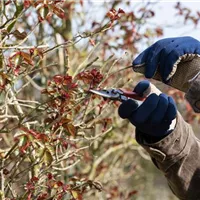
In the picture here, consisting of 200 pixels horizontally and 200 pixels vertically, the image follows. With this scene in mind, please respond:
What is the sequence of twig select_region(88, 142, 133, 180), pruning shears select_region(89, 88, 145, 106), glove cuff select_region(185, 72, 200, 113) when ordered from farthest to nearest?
twig select_region(88, 142, 133, 180), pruning shears select_region(89, 88, 145, 106), glove cuff select_region(185, 72, 200, 113)

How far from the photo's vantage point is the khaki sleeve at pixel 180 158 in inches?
87.6

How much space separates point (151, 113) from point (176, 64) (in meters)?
0.22

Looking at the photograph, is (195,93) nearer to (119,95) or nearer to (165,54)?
(165,54)

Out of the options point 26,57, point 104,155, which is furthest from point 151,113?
point 104,155

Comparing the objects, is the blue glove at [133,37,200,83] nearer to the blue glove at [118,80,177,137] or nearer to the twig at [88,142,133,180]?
the blue glove at [118,80,177,137]

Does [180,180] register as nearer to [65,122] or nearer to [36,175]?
[65,122]

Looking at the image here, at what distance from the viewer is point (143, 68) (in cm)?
218

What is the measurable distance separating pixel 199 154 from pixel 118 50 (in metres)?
2.17

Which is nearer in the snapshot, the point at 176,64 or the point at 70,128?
the point at 176,64

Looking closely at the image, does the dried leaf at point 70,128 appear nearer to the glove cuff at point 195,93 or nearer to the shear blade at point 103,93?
the shear blade at point 103,93

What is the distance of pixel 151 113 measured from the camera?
2.05 meters

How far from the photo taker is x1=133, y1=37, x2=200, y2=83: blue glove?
6.88 ft

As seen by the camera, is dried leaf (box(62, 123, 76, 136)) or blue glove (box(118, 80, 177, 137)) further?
dried leaf (box(62, 123, 76, 136))

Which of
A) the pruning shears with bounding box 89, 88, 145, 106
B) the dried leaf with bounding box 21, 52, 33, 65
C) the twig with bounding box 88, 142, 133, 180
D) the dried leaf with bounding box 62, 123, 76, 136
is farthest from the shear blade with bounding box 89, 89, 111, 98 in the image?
the twig with bounding box 88, 142, 133, 180
